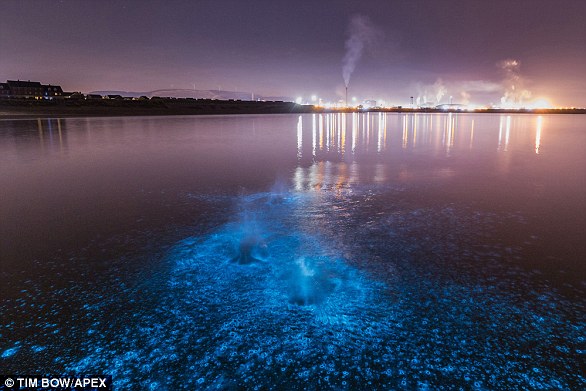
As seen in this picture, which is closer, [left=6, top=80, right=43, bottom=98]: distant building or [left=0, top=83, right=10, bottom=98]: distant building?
[left=0, top=83, right=10, bottom=98]: distant building

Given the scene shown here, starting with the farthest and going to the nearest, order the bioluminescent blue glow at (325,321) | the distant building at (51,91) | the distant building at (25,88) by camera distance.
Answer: the distant building at (51,91) < the distant building at (25,88) < the bioluminescent blue glow at (325,321)

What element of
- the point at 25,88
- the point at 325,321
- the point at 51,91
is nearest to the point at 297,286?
the point at 325,321

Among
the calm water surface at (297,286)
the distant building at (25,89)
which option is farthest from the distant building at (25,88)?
the calm water surface at (297,286)

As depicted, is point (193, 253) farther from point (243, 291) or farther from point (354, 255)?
point (354, 255)

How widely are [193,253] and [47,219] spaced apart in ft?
13.6

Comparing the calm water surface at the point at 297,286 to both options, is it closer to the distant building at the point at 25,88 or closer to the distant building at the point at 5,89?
the distant building at the point at 25,88

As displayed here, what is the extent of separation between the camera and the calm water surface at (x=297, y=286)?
11.1 feet

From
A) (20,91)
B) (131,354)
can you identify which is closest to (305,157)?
(131,354)

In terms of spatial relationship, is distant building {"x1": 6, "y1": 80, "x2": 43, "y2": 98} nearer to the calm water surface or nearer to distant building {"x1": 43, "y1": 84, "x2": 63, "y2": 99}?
distant building {"x1": 43, "y1": 84, "x2": 63, "y2": 99}

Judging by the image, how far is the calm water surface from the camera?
3.39 metres

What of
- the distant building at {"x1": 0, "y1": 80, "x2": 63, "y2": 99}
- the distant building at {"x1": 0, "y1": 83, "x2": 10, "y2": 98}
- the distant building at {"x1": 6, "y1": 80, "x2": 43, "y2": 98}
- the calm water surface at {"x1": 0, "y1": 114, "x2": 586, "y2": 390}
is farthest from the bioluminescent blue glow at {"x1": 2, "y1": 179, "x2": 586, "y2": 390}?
the distant building at {"x1": 0, "y1": 83, "x2": 10, "y2": 98}

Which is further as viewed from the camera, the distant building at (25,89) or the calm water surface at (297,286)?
the distant building at (25,89)

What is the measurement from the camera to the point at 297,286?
15.7ft

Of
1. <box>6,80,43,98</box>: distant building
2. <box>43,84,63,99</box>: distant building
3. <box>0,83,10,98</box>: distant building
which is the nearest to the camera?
<box>0,83,10,98</box>: distant building
